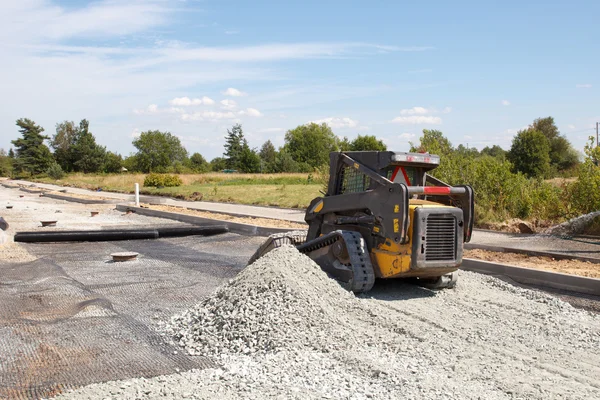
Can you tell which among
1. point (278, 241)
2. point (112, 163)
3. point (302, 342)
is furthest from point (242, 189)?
point (112, 163)

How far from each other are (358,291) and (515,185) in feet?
36.7

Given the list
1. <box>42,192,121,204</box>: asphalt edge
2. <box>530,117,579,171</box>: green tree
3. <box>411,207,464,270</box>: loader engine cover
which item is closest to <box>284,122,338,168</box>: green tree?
<box>530,117,579,171</box>: green tree

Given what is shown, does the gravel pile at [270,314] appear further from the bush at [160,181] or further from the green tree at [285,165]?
the green tree at [285,165]

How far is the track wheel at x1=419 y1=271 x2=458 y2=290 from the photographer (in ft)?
24.9

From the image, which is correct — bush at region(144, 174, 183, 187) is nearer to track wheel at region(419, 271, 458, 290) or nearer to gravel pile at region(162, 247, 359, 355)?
track wheel at region(419, 271, 458, 290)

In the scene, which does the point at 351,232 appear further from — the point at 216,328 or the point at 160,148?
the point at 160,148

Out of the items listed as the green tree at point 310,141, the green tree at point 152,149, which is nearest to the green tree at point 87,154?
the green tree at point 152,149

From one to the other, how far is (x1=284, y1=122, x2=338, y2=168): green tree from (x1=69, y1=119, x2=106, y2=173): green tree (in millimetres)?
39734

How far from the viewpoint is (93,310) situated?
6.98m

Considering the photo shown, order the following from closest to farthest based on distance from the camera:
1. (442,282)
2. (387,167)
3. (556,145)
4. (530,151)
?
(387,167) → (442,282) → (530,151) → (556,145)

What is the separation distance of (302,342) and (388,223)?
2032 millimetres

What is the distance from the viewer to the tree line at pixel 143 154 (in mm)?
80250

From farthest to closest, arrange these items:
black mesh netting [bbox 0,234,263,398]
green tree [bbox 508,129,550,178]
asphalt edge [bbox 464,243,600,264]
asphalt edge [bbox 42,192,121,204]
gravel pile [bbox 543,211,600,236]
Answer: green tree [bbox 508,129,550,178], asphalt edge [bbox 42,192,121,204], gravel pile [bbox 543,211,600,236], asphalt edge [bbox 464,243,600,264], black mesh netting [bbox 0,234,263,398]

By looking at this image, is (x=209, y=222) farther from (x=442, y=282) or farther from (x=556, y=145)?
(x=556, y=145)
